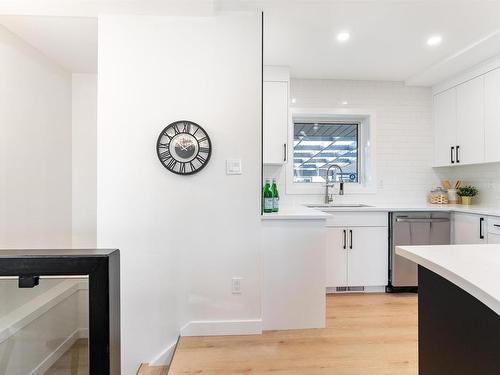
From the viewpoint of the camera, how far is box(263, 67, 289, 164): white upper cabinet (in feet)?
10.4

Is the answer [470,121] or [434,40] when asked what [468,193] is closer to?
[470,121]

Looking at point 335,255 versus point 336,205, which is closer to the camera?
point 335,255

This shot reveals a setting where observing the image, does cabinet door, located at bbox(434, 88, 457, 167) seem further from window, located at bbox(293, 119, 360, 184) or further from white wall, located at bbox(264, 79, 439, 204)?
window, located at bbox(293, 119, 360, 184)

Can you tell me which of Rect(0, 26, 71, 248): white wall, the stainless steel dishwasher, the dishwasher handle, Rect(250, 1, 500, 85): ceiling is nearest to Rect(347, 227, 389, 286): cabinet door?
the stainless steel dishwasher

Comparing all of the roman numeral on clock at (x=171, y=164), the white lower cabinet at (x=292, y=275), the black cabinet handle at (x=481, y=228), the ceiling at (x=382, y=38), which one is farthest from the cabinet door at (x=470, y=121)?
the roman numeral on clock at (x=171, y=164)

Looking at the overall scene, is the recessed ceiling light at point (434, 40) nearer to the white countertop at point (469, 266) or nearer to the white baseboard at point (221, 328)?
the white countertop at point (469, 266)

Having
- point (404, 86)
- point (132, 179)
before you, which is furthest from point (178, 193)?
point (404, 86)

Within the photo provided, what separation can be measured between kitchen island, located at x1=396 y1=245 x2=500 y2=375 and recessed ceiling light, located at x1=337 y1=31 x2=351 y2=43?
211 centimetres

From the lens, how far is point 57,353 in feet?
3.01

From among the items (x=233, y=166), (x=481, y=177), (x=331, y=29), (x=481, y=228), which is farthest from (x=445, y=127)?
(x=233, y=166)

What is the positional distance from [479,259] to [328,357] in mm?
1293

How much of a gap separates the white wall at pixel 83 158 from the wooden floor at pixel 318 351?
6.28ft

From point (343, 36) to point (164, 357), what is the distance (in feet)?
9.93

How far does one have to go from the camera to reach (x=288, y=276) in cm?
236
